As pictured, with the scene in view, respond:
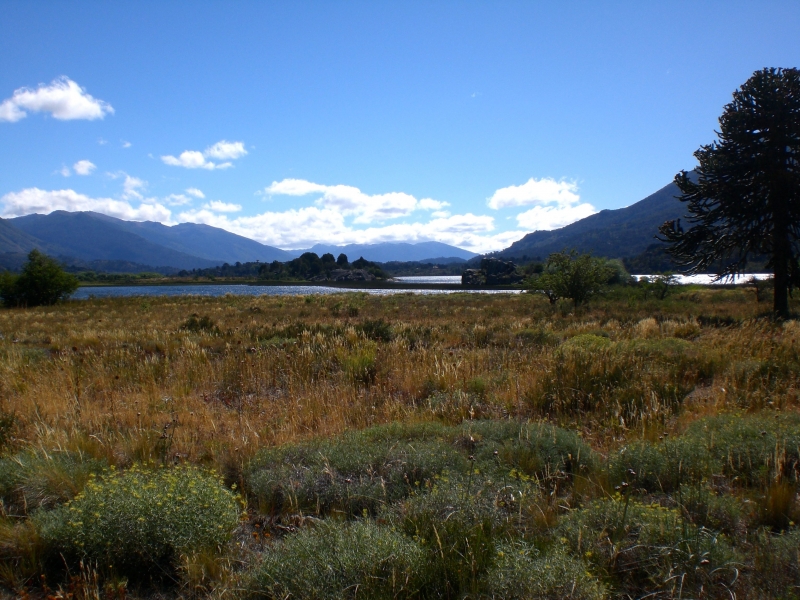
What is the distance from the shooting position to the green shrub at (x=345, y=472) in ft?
10.1

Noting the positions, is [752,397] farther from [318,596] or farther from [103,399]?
[103,399]

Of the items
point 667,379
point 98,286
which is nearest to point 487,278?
point 98,286

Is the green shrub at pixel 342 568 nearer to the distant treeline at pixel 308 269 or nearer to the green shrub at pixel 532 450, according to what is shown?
the green shrub at pixel 532 450

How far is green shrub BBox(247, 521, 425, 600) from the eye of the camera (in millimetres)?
2055

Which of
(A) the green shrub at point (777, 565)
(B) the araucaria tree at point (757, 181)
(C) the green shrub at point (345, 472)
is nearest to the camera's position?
(A) the green shrub at point (777, 565)

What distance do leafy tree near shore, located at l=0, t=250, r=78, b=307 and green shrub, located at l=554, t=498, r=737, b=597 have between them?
1848 inches

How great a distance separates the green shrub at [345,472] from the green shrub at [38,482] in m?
1.22

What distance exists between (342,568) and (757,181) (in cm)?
2188

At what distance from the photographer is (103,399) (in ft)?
19.6

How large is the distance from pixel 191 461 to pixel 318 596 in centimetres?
235

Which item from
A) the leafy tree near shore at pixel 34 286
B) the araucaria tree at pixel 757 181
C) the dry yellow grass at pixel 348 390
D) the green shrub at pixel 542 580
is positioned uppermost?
the araucaria tree at pixel 757 181

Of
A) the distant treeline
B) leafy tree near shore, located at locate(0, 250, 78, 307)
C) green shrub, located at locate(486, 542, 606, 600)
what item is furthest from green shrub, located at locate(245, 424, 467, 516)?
the distant treeline

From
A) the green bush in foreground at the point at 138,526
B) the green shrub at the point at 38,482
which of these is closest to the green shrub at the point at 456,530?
the green bush in foreground at the point at 138,526

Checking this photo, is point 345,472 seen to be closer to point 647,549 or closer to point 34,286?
point 647,549
